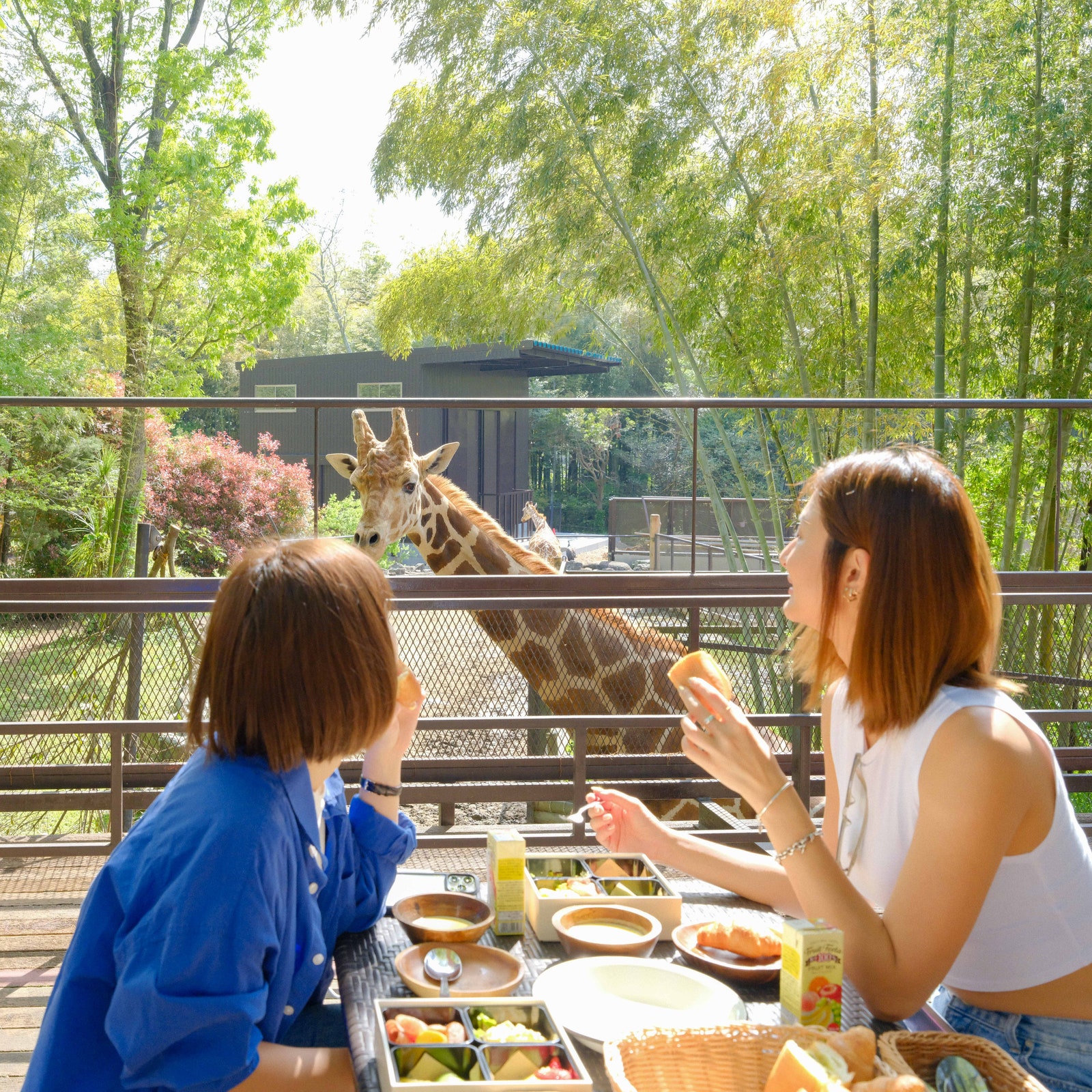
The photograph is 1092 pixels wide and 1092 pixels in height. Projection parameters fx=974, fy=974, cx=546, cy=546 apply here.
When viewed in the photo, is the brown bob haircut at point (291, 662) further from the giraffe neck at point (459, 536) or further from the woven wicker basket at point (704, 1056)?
the giraffe neck at point (459, 536)

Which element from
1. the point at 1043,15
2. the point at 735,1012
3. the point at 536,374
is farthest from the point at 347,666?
the point at 536,374

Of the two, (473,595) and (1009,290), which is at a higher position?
(1009,290)

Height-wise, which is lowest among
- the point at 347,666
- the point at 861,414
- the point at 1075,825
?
the point at 1075,825

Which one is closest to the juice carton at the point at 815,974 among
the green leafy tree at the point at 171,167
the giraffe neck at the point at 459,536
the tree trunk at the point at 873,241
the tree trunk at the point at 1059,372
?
the giraffe neck at the point at 459,536

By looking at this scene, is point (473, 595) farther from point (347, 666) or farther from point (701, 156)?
point (701, 156)

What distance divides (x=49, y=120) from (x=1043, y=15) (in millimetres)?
12032

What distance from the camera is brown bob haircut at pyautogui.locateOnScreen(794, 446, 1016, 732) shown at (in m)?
1.41

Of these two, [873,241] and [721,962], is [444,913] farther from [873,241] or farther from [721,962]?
[873,241]

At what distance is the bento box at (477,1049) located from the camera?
1032 millimetres

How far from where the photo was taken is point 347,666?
1220 mm

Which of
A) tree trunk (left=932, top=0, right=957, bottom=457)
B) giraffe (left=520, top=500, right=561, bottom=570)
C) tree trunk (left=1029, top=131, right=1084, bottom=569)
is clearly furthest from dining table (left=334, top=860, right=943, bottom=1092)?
tree trunk (left=932, top=0, right=957, bottom=457)

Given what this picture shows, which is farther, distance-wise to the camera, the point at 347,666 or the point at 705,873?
the point at 705,873

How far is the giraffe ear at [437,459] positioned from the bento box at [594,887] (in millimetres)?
2820

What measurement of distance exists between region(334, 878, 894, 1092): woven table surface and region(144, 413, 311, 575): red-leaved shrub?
1123 centimetres
